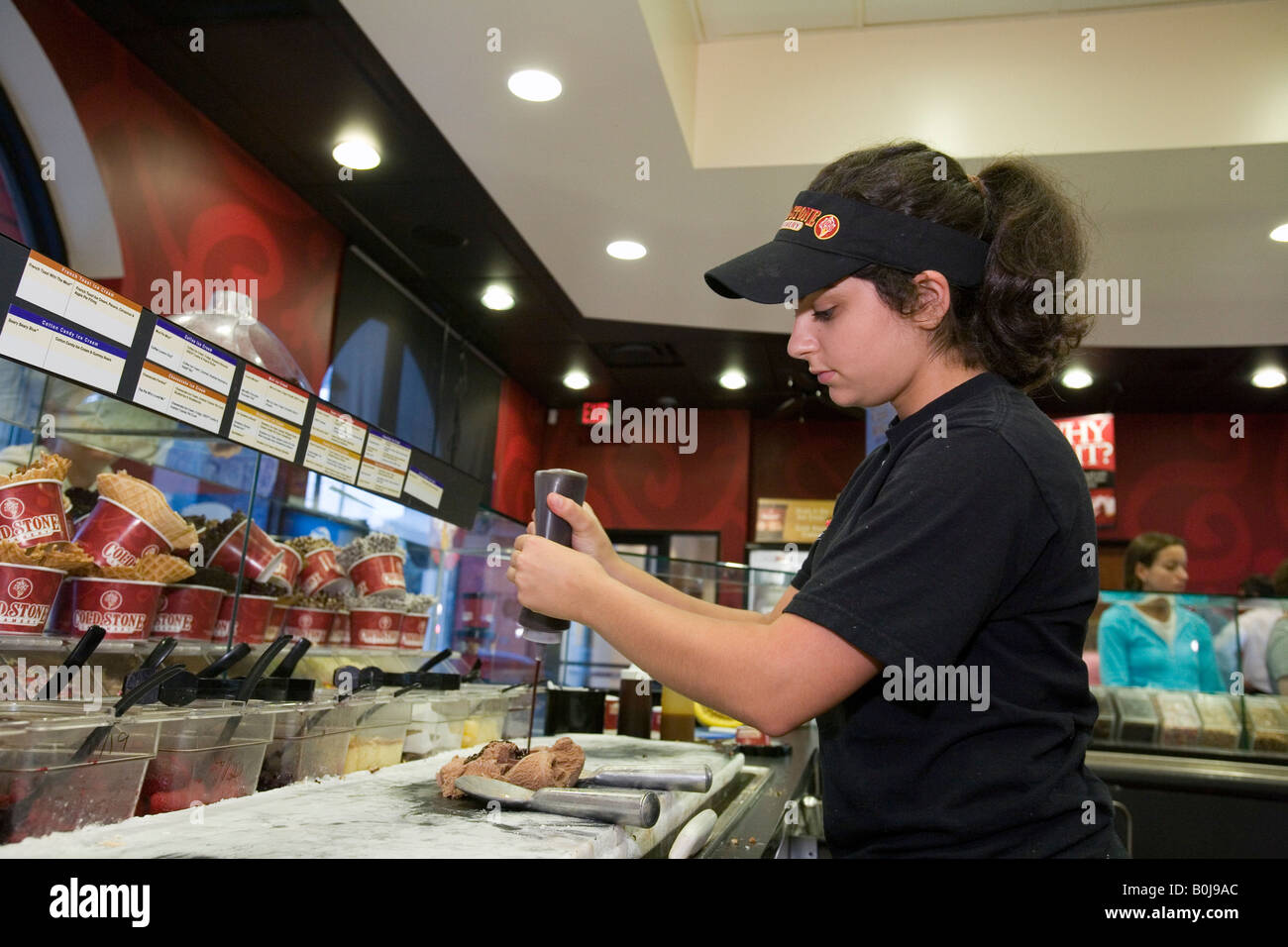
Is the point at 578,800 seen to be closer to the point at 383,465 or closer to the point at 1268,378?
the point at 383,465

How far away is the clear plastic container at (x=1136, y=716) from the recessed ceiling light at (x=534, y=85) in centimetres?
304

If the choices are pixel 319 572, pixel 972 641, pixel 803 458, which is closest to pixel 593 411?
pixel 803 458

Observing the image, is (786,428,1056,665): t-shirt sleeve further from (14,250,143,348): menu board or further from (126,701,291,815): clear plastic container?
(14,250,143,348): menu board

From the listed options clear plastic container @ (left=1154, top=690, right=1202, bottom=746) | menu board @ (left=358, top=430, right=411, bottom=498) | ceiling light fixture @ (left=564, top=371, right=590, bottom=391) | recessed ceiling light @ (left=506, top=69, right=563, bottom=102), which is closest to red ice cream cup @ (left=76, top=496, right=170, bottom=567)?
menu board @ (left=358, top=430, right=411, bottom=498)

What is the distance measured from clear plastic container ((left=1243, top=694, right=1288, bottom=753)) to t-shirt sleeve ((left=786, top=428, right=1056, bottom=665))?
2.99 m

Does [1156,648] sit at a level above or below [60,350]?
below

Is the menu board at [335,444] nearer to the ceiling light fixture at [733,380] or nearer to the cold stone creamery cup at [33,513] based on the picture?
the cold stone creamery cup at [33,513]

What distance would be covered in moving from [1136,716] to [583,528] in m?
2.86

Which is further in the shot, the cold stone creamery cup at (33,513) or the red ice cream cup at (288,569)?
the red ice cream cup at (288,569)

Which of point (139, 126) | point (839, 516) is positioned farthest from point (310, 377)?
point (839, 516)

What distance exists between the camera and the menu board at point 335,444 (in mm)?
1804

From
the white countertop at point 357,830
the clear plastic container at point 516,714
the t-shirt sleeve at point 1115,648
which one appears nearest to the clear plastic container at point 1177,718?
the t-shirt sleeve at point 1115,648

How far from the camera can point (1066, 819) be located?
965 mm

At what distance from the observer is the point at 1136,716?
11.0 ft
